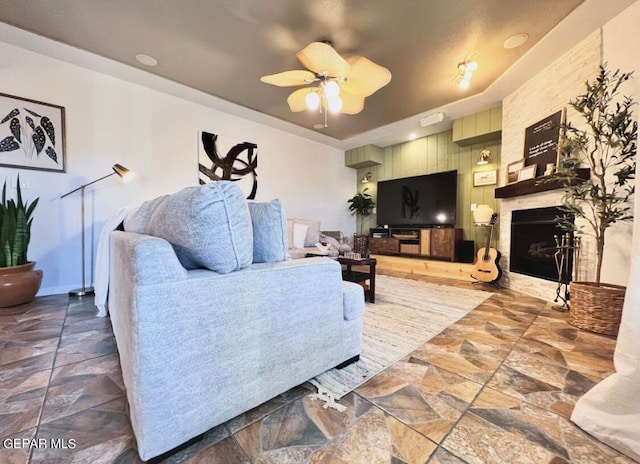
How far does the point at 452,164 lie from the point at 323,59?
3438 millimetres

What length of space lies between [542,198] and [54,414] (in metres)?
4.08

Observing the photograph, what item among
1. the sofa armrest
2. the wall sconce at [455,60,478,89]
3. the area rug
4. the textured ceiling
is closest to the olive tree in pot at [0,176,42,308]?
the textured ceiling

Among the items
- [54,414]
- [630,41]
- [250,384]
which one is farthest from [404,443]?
[630,41]

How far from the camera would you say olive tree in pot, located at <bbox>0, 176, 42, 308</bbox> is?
2201mm

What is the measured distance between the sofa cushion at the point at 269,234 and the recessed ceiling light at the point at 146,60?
276cm

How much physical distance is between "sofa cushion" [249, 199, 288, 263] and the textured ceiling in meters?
1.91

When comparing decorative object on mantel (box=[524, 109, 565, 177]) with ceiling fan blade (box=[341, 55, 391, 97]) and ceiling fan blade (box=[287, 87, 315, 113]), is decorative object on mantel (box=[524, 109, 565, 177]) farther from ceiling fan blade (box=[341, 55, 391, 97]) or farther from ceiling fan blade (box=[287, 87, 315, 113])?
ceiling fan blade (box=[287, 87, 315, 113])

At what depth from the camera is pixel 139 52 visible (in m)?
2.62

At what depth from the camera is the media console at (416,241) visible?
13.7ft

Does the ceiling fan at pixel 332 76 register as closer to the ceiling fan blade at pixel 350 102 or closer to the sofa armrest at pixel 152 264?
the ceiling fan blade at pixel 350 102

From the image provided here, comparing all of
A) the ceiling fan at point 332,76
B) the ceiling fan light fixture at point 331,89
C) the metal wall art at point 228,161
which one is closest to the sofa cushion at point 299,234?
the metal wall art at point 228,161

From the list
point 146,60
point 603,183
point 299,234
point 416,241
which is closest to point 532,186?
point 603,183

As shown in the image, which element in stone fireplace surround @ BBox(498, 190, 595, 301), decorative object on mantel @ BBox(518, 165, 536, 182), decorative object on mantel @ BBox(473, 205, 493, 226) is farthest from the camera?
decorative object on mantel @ BBox(473, 205, 493, 226)

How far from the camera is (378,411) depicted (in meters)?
1.05
